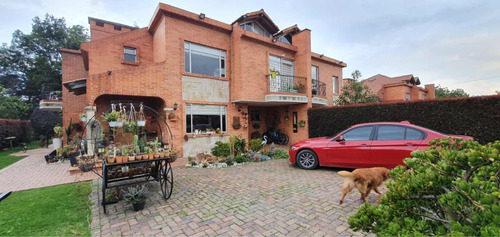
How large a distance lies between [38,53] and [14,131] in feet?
63.4

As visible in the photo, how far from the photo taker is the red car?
202 inches

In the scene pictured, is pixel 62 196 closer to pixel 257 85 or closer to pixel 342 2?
pixel 257 85

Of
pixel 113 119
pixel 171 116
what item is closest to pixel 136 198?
pixel 113 119

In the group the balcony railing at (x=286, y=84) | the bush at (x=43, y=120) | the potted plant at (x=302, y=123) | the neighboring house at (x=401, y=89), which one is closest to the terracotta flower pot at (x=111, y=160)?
the balcony railing at (x=286, y=84)

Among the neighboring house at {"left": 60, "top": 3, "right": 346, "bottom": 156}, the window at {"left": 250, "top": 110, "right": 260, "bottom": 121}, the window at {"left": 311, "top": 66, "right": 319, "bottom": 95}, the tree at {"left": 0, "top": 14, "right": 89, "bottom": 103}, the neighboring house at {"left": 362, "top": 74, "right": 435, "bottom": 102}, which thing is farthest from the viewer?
the tree at {"left": 0, "top": 14, "right": 89, "bottom": 103}

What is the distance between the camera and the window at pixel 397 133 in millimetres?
5170

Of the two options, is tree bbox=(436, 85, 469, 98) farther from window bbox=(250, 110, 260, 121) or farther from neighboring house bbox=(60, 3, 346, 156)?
window bbox=(250, 110, 260, 121)

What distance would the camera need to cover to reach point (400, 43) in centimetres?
1170

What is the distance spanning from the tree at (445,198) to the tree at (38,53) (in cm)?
3449

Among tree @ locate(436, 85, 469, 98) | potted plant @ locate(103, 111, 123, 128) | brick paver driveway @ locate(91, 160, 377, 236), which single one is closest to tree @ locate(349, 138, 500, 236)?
brick paver driveway @ locate(91, 160, 377, 236)

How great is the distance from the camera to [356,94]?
1334cm

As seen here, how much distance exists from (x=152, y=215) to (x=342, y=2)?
432 inches

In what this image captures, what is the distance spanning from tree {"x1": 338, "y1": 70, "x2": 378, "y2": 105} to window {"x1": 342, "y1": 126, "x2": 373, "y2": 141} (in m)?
8.70

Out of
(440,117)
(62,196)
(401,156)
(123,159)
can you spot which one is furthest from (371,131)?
(62,196)
